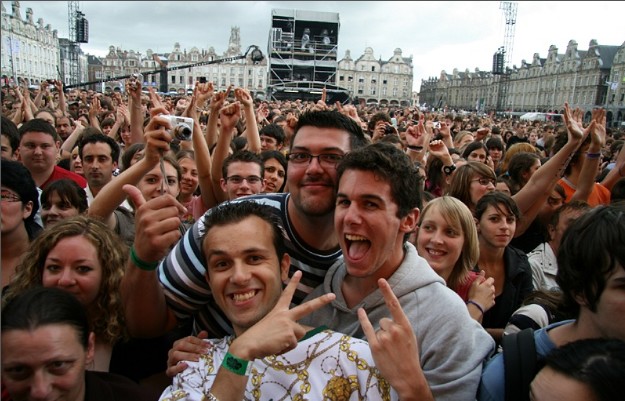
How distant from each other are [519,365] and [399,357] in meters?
0.44

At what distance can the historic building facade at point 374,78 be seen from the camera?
10062cm

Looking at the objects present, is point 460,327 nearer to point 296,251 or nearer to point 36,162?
point 296,251

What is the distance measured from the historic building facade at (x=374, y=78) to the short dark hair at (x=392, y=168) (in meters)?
102

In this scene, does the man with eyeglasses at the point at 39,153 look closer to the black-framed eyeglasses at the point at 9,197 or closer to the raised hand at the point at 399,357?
the black-framed eyeglasses at the point at 9,197

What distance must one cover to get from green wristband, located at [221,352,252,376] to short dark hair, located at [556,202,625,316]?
1237 millimetres

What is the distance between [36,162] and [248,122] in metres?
2.23

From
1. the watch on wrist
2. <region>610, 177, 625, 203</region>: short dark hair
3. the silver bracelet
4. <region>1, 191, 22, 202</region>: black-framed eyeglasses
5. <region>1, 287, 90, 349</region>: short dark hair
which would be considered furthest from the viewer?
the watch on wrist

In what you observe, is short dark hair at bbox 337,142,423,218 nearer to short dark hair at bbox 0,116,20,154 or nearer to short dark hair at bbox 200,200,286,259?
short dark hair at bbox 200,200,286,259

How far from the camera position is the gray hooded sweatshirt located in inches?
65.6

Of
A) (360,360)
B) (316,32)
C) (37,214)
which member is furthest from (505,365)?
(316,32)

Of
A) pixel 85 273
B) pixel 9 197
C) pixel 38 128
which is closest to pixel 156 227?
pixel 85 273

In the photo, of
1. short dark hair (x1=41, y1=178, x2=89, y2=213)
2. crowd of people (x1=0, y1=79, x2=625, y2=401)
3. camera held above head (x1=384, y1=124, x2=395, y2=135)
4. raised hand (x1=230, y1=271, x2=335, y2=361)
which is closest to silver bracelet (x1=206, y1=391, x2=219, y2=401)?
crowd of people (x1=0, y1=79, x2=625, y2=401)

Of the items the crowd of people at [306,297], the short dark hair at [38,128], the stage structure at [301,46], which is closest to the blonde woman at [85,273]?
the crowd of people at [306,297]

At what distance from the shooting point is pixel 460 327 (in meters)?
1.75
